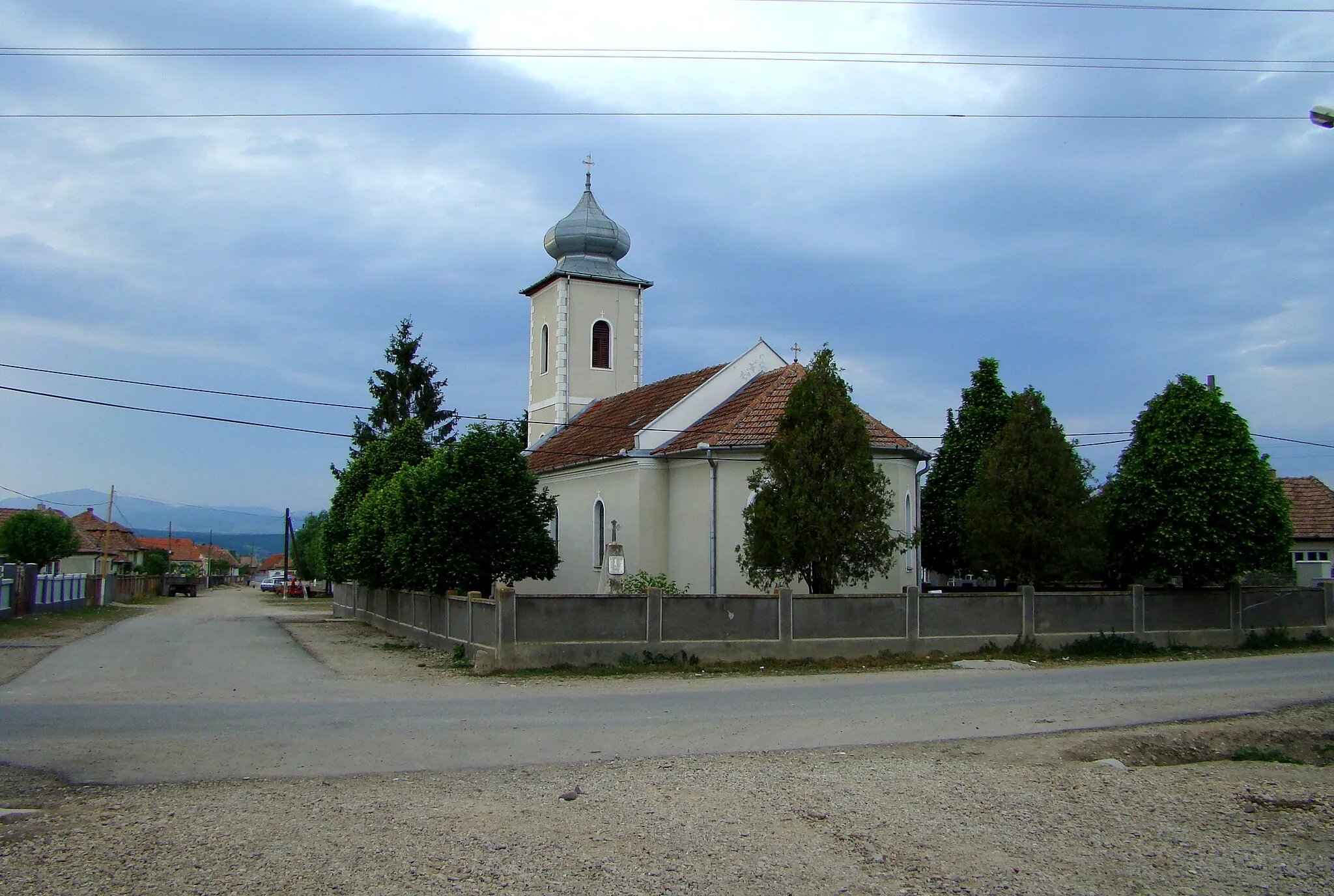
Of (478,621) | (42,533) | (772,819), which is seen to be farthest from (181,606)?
(772,819)

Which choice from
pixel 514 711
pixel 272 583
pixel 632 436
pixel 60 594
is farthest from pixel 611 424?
pixel 272 583

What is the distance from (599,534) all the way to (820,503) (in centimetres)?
1144

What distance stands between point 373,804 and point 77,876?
241 centimetres

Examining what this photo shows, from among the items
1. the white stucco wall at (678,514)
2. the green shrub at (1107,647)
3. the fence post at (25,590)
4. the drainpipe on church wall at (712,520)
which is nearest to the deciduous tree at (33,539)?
the fence post at (25,590)

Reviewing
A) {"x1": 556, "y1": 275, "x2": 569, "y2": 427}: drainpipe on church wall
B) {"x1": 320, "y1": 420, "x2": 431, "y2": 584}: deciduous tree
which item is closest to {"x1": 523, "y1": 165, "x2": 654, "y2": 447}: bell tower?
{"x1": 556, "y1": 275, "x2": 569, "y2": 427}: drainpipe on church wall

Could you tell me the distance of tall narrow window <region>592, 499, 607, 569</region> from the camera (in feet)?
101

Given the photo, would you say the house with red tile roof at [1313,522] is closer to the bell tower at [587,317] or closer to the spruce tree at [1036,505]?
the spruce tree at [1036,505]

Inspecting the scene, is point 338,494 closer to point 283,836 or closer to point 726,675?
point 726,675

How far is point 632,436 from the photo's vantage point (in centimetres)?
2981

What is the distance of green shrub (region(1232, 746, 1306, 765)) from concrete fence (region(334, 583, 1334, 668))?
10146 millimetres

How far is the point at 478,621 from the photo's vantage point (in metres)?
20.8

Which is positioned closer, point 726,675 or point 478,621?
point 726,675

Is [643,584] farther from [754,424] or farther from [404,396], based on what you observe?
[404,396]

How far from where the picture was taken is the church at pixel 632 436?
86.8ft
